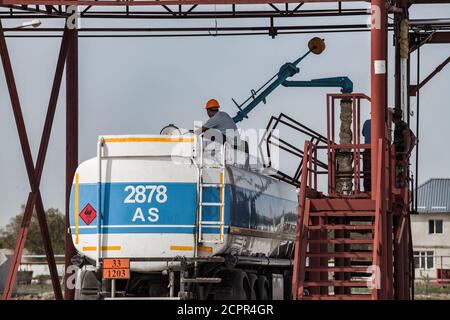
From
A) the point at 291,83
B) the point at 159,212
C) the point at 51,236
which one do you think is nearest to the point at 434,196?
the point at 51,236

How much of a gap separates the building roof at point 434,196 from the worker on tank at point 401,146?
229 ft

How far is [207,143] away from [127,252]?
2.33 meters

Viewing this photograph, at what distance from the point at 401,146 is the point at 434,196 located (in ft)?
246

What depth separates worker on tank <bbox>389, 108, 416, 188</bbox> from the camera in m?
27.2

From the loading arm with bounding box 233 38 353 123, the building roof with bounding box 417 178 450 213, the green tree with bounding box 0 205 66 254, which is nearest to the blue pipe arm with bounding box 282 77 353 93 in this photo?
the loading arm with bounding box 233 38 353 123

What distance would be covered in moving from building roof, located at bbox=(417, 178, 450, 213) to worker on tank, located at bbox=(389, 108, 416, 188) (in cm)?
6983

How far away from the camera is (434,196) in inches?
3996

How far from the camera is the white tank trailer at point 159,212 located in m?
24.2

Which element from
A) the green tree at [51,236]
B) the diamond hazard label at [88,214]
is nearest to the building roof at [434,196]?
the green tree at [51,236]

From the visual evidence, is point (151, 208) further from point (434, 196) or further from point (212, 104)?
point (434, 196)
